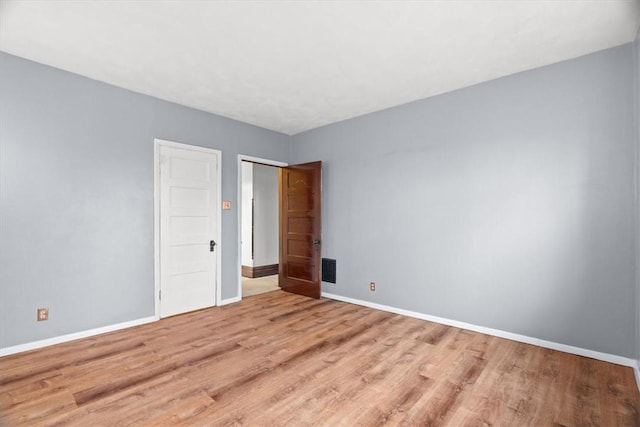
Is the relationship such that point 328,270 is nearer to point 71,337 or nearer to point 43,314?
point 71,337

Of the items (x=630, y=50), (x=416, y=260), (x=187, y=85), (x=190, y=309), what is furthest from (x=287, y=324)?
(x=630, y=50)

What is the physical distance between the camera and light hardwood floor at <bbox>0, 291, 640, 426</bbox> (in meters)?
1.97

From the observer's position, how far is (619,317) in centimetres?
266

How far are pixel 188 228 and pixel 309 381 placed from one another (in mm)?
2750

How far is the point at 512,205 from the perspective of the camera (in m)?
3.20

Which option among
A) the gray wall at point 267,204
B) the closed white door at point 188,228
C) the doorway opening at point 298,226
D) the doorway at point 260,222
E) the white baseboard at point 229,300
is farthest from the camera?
the gray wall at point 267,204

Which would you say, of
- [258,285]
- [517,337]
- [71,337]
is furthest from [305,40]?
[258,285]

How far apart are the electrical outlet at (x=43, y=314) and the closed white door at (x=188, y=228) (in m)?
1.10

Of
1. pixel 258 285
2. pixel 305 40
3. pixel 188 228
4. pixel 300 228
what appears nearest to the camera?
pixel 305 40

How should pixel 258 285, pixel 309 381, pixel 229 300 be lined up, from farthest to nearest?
pixel 258 285, pixel 229 300, pixel 309 381

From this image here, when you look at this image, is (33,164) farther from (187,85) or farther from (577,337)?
(577,337)

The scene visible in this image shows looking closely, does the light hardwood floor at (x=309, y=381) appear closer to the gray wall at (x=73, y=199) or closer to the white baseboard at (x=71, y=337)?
the white baseboard at (x=71, y=337)

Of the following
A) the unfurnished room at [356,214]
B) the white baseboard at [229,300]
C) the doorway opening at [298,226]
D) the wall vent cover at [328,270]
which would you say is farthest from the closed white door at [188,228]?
the wall vent cover at [328,270]

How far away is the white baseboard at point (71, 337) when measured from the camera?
285cm
